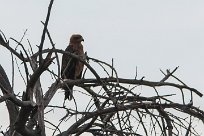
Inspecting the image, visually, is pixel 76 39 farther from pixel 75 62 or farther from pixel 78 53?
pixel 75 62

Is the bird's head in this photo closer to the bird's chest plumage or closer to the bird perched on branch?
the bird perched on branch

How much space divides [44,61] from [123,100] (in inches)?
33.7

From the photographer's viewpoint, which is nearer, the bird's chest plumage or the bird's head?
the bird's chest plumage

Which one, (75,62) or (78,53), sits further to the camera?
(78,53)

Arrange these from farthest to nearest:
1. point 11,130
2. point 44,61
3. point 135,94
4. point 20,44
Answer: point 135,94, point 11,130, point 20,44, point 44,61

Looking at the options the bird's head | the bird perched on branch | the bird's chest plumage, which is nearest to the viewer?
the bird perched on branch

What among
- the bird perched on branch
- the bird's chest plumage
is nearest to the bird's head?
the bird perched on branch

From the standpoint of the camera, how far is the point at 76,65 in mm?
9070

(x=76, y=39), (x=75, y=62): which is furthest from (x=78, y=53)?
(x=76, y=39)

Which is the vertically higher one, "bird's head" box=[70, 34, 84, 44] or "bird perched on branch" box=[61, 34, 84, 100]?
"bird's head" box=[70, 34, 84, 44]

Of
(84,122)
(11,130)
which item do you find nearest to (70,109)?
(84,122)

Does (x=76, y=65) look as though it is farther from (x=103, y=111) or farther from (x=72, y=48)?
(x=103, y=111)

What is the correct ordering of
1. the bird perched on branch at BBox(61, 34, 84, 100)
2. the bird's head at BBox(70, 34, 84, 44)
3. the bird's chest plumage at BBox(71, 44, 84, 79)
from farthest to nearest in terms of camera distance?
the bird's head at BBox(70, 34, 84, 44), the bird's chest plumage at BBox(71, 44, 84, 79), the bird perched on branch at BBox(61, 34, 84, 100)

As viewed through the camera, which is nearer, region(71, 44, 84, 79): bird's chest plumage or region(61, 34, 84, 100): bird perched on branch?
region(61, 34, 84, 100): bird perched on branch
